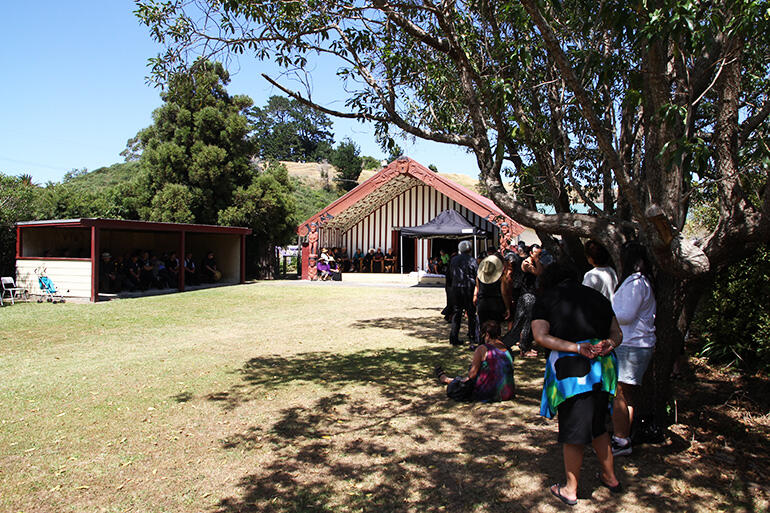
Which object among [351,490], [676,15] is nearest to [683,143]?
[676,15]

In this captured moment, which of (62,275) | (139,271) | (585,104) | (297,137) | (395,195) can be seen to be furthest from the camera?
(297,137)

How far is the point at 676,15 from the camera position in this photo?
3.40 metres

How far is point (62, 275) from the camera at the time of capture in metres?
14.8

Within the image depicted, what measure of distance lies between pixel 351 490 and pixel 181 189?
2042 cm

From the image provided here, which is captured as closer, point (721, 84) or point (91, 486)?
point (91, 486)

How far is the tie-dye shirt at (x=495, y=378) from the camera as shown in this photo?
5.25 metres

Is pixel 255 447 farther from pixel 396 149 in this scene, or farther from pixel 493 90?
pixel 493 90

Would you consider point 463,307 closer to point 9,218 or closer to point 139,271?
point 139,271

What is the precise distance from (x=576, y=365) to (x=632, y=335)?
0.94 m

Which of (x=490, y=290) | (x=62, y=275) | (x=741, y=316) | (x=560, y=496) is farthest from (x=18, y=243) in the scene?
(x=741, y=316)

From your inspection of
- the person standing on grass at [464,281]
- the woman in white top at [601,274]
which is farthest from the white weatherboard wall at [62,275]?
the woman in white top at [601,274]

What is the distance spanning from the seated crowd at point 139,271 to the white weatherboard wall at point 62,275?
47.7 inches

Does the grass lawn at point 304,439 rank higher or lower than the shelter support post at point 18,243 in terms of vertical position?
lower

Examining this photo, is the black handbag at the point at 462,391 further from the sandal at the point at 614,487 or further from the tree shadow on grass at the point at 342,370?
the sandal at the point at 614,487
